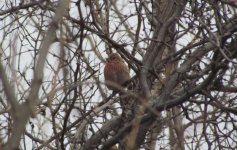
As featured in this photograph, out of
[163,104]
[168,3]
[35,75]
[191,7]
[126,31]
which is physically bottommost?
[35,75]

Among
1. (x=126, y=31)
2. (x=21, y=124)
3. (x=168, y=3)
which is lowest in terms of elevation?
(x=21, y=124)

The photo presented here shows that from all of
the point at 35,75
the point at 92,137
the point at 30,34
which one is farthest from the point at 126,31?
the point at 35,75

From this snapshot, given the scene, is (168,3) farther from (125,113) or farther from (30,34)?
(30,34)

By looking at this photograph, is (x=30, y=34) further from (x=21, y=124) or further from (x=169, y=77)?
(x=21, y=124)

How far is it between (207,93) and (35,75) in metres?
2.33

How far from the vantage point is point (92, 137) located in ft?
13.1

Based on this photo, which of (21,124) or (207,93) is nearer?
(21,124)

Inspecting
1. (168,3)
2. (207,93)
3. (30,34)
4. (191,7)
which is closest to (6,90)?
(207,93)

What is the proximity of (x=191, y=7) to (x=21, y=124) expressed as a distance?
3192 millimetres

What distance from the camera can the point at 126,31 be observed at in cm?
647

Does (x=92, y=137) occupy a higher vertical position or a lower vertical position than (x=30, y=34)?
lower

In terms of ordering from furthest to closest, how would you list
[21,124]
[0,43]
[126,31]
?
[126,31]
[0,43]
[21,124]

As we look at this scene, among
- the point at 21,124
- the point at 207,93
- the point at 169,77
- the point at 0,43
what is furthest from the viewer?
the point at 0,43

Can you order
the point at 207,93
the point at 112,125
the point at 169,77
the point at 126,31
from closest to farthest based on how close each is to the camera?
1. the point at 207,93
2. the point at 169,77
3. the point at 112,125
4. the point at 126,31
